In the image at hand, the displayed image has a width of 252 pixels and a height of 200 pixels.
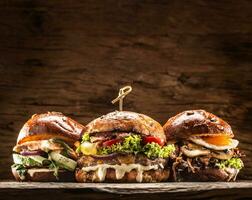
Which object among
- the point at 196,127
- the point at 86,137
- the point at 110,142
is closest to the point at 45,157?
the point at 86,137

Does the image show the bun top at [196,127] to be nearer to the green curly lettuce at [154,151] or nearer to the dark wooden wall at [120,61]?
the green curly lettuce at [154,151]

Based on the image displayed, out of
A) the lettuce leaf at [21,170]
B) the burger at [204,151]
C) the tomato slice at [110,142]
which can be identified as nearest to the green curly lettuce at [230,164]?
the burger at [204,151]

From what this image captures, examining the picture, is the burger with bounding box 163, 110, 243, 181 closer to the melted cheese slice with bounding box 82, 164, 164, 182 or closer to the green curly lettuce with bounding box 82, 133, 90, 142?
the melted cheese slice with bounding box 82, 164, 164, 182

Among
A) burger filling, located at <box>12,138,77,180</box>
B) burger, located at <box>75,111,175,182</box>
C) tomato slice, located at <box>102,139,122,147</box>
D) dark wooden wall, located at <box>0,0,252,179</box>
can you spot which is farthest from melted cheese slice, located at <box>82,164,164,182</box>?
dark wooden wall, located at <box>0,0,252,179</box>

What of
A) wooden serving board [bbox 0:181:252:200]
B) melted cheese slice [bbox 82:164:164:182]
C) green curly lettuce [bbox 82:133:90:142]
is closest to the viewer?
wooden serving board [bbox 0:181:252:200]

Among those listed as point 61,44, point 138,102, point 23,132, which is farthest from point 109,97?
point 23,132
